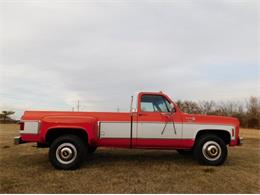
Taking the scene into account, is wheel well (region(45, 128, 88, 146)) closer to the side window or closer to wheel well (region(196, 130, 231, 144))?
the side window

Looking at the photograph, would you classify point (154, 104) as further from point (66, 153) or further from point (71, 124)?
point (66, 153)

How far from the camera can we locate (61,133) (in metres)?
A: 7.33

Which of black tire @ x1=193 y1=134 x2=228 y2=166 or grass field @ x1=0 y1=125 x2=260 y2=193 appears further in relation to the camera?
black tire @ x1=193 y1=134 x2=228 y2=166

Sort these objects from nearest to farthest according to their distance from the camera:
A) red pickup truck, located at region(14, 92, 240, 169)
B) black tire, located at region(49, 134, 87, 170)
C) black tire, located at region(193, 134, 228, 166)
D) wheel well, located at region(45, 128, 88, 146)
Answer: black tire, located at region(49, 134, 87, 170) < red pickup truck, located at region(14, 92, 240, 169) < wheel well, located at region(45, 128, 88, 146) < black tire, located at region(193, 134, 228, 166)

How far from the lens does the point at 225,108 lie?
152 feet

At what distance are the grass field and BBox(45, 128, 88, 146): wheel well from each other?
0.71 metres

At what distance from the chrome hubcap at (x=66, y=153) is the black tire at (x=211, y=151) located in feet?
10.4

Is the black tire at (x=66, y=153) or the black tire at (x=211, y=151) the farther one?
the black tire at (x=211, y=151)

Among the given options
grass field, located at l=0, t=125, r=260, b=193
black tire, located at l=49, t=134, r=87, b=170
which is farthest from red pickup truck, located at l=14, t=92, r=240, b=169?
grass field, located at l=0, t=125, r=260, b=193

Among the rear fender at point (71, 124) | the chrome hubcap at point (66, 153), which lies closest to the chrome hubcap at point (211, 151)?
the rear fender at point (71, 124)

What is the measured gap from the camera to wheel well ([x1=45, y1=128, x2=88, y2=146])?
7.22 meters

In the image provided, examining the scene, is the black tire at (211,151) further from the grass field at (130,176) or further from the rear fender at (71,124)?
the rear fender at (71,124)

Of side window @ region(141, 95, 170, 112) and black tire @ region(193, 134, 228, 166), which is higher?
side window @ region(141, 95, 170, 112)

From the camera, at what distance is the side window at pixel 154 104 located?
304 inches
